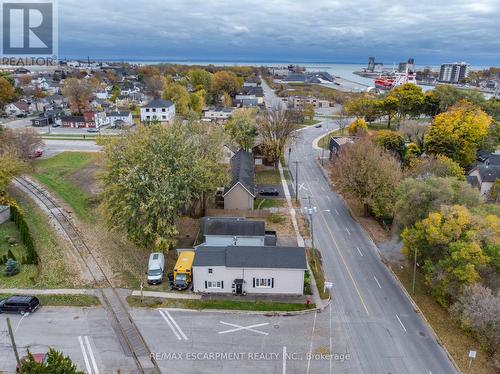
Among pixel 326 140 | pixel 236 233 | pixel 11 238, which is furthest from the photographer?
pixel 326 140

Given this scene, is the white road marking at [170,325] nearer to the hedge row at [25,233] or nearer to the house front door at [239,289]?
the house front door at [239,289]

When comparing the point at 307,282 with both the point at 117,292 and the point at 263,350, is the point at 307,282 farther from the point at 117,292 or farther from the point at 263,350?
the point at 117,292

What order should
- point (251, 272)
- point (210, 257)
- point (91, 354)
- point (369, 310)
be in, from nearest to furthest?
point (91, 354), point (369, 310), point (251, 272), point (210, 257)

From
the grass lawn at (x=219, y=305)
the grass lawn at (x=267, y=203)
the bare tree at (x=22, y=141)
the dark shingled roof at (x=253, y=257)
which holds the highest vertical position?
the bare tree at (x=22, y=141)

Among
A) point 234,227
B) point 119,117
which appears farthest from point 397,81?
point 234,227

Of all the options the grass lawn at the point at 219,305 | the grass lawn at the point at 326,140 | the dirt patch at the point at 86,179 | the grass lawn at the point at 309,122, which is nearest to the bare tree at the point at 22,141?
the dirt patch at the point at 86,179

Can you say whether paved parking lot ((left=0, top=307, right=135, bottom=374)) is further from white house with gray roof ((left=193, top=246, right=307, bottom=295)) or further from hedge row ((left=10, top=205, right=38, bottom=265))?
hedge row ((left=10, top=205, right=38, bottom=265))

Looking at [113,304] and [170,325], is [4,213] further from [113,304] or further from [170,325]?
[170,325]

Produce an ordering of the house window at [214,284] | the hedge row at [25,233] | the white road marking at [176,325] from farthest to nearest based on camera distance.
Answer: the hedge row at [25,233] < the house window at [214,284] < the white road marking at [176,325]
